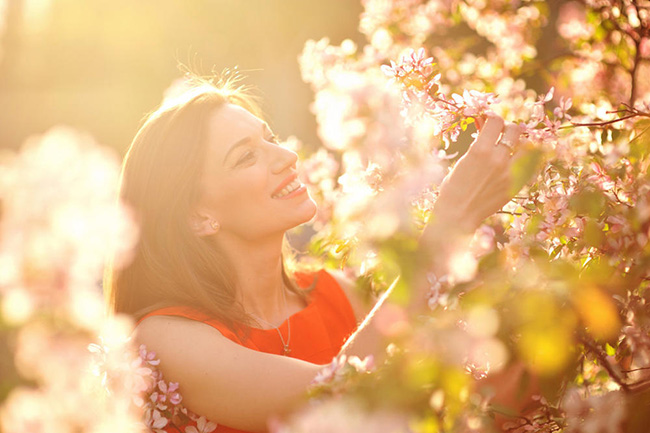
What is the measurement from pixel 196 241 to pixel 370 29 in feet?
7.90

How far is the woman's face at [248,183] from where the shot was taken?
236 centimetres

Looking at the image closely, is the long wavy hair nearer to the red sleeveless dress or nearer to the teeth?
the red sleeveless dress

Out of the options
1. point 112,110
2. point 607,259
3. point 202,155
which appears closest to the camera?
point 607,259

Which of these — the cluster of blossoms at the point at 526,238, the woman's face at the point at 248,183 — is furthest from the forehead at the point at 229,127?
the cluster of blossoms at the point at 526,238

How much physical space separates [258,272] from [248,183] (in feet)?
1.36

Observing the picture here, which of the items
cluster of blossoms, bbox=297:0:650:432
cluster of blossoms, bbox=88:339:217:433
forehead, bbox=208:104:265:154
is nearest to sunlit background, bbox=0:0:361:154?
forehead, bbox=208:104:265:154

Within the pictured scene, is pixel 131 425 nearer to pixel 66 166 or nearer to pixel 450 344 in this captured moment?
pixel 450 344

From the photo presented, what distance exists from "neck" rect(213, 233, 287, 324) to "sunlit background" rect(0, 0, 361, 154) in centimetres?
592

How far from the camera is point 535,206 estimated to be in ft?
5.54

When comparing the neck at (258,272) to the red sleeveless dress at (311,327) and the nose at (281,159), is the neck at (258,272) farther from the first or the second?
the nose at (281,159)

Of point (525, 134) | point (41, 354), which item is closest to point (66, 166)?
point (41, 354)

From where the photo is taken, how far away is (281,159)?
2.41 metres

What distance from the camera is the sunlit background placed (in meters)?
8.39

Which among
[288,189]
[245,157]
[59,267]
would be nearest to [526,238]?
[288,189]
